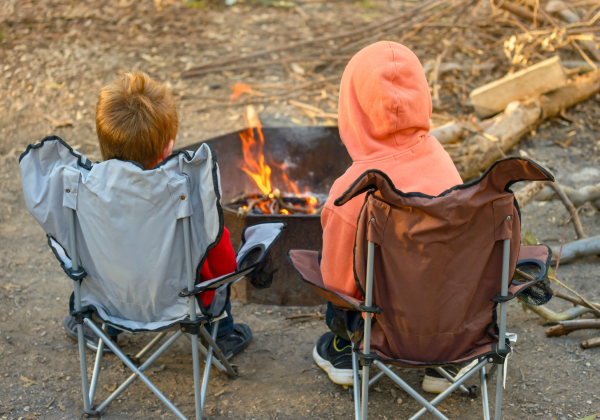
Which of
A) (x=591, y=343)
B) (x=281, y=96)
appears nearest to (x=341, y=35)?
(x=281, y=96)

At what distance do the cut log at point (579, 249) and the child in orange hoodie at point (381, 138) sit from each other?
193 cm

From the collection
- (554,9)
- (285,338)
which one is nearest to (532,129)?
(554,9)

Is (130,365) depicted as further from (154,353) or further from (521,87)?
(521,87)

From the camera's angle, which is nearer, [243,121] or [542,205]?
[542,205]

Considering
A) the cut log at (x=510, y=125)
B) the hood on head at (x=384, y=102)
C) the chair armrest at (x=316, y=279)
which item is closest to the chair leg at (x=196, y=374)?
the chair armrest at (x=316, y=279)

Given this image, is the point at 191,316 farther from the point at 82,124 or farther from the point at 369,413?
the point at 82,124

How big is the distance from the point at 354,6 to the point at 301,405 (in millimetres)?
9137

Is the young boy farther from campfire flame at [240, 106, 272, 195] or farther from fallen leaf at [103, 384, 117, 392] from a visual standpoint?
campfire flame at [240, 106, 272, 195]

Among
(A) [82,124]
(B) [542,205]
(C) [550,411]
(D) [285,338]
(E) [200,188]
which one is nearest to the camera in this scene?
(E) [200,188]

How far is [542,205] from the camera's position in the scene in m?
5.06

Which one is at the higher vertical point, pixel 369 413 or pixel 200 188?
pixel 200 188

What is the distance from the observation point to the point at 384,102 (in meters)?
2.39

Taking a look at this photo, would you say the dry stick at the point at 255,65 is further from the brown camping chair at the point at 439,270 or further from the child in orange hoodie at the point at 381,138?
the brown camping chair at the point at 439,270

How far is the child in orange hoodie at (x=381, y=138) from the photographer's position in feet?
7.93
